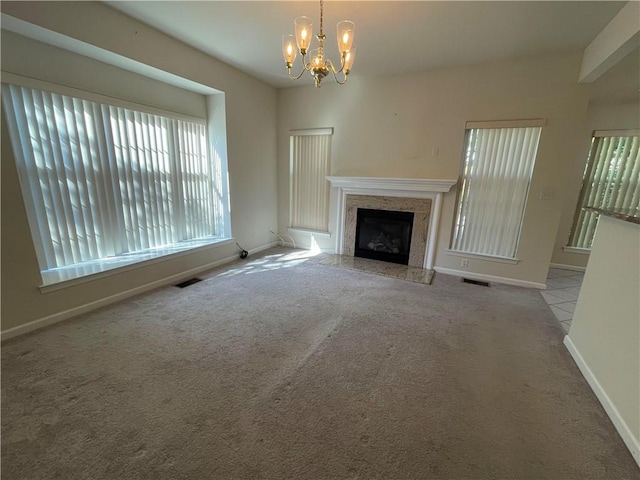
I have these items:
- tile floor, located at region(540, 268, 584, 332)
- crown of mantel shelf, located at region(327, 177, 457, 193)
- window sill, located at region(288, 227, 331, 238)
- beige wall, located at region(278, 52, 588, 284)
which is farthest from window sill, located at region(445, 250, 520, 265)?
window sill, located at region(288, 227, 331, 238)

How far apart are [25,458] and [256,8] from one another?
340cm

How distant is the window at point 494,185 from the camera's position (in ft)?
11.1

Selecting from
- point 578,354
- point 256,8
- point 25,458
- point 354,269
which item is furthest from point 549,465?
point 256,8

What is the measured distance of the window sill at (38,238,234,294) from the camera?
93.7 inches

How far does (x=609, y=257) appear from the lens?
6.20 feet

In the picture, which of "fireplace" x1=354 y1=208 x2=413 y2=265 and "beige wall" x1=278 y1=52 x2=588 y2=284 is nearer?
"beige wall" x1=278 y1=52 x2=588 y2=284

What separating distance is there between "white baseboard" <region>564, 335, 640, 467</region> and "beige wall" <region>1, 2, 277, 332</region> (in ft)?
13.3

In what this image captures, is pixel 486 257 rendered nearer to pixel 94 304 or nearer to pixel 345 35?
pixel 345 35

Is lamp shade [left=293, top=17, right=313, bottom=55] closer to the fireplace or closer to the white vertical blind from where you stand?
the white vertical blind

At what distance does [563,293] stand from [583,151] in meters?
2.35

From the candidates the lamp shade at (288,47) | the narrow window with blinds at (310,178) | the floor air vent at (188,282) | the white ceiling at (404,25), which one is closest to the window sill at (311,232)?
the narrow window with blinds at (310,178)

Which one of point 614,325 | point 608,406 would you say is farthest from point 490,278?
point 608,406

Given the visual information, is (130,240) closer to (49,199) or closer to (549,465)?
(49,199)

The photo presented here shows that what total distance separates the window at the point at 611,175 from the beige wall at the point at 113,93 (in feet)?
17.1
